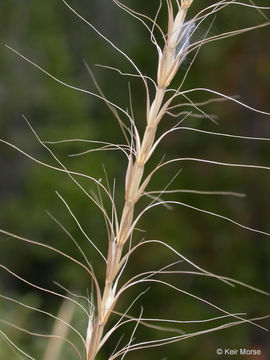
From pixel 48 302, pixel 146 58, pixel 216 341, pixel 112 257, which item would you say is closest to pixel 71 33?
pixel 146 58

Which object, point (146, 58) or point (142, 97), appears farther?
point (142, 97)

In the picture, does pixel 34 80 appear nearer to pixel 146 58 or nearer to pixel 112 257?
pixel 146 58

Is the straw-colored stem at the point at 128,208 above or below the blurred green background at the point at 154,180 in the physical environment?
above

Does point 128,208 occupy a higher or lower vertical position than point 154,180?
higher

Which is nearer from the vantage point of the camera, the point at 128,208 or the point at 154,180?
the point at 128,208

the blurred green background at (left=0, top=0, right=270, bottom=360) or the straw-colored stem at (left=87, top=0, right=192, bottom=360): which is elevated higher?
the straw-colored stem at (left=87, top=0, right=192, bottom=360)

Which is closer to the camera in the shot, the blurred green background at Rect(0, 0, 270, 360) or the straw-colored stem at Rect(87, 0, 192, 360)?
the straw-colored stem at Rect(87, 0, 192, 360)

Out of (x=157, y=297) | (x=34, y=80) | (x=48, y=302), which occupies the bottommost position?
(x=48, y=302)

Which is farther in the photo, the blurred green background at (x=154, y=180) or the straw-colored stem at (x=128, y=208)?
the blurred green background at (x=154, y=180)
